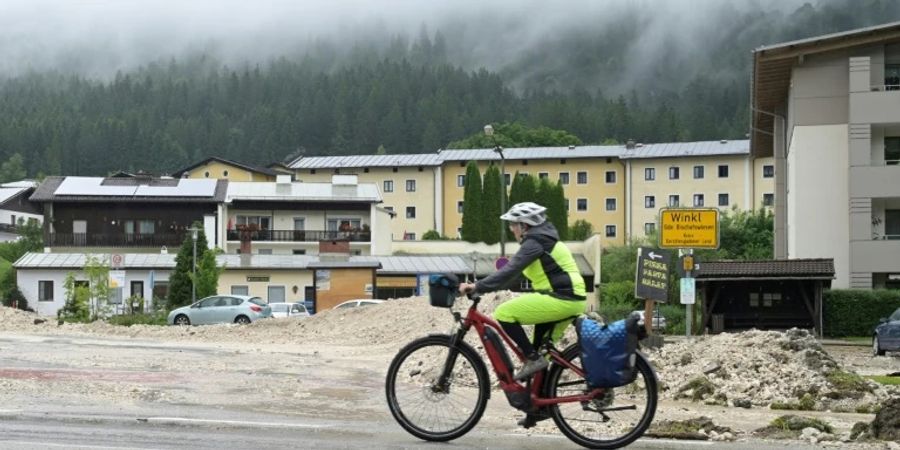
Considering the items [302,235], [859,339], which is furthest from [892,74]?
[302,235]

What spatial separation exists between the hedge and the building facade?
118 inches

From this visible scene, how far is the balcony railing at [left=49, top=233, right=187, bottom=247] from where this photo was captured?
284 ft

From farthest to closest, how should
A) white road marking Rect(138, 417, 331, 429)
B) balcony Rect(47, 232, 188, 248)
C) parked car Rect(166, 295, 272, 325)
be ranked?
1. balcony Rect(47, 232, 188, 248)
2. parked car Rect(166, 295, 272, 325)
3. white road marking Rect(138, 417, 331, 429)

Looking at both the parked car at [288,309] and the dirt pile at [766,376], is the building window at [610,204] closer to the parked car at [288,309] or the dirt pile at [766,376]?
the parked car at [288,309]

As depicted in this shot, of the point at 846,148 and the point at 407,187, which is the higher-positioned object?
the point at 407,187

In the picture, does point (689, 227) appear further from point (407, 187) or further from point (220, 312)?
point (407, 187)

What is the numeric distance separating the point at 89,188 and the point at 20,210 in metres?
41.9

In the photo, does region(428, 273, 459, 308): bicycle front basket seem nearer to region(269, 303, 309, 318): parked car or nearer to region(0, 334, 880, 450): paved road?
region(0, 334, 880, 450): paved road

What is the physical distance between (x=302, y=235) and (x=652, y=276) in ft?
231

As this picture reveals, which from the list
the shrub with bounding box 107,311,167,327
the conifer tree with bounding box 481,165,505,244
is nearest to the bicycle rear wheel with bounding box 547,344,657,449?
the shrub with bounding box 107,311,167,327

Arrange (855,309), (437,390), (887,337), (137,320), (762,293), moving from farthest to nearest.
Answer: (762,293)
(855,309)
(137,320)
(887,337)
(437,390)

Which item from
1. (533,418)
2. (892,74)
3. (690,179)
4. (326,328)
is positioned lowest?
(326,328)

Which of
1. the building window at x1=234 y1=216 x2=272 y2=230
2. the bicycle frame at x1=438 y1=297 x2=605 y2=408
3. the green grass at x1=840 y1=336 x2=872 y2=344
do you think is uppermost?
the building window at x1=234 y1=216 x2=272 y2=230

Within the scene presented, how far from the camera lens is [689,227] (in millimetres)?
20984
